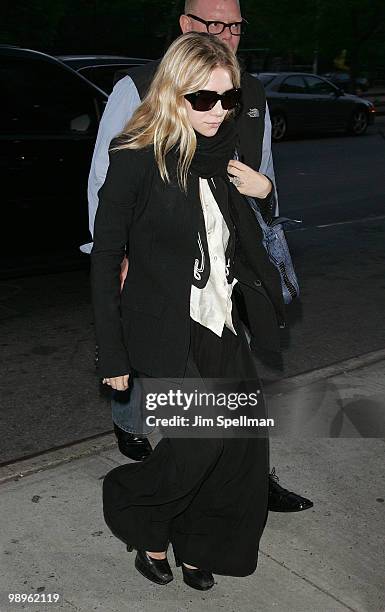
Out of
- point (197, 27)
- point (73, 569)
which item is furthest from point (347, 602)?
point (197, 27)

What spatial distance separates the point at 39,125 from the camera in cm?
708

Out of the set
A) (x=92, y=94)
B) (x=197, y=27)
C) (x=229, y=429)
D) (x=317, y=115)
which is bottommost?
(x=317, y=115)

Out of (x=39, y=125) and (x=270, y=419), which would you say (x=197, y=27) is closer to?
(x=270, y=419)

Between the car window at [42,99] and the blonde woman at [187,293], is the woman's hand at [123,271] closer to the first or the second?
the blonde woman at [187,293]

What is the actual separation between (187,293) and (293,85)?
1919 cm

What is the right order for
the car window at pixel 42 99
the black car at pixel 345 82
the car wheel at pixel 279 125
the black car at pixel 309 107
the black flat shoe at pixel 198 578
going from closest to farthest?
the black flat shoe at pixel 198 578 → the car window at pixel 42 99 → the car wheel at pixel 279 125 → the black car at pixel 309 107 → the black car at pixel 345 82

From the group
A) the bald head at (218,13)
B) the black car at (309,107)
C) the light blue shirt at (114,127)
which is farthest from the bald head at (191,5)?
the black car at (309,107)

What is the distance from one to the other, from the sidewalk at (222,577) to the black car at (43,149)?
2.71m

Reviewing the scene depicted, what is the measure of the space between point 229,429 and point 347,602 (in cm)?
73

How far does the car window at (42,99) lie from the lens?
6.99 metres

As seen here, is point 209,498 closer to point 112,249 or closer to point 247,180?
point 112,249

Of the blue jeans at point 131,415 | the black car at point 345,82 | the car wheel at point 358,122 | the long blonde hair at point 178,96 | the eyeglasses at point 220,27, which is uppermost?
the eyeglasses at point 220,27

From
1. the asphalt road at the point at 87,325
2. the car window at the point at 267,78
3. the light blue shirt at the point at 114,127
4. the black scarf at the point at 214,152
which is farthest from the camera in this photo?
the car window at the point at 267,78

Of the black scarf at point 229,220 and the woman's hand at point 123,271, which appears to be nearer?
the black scarf at point 229,220
